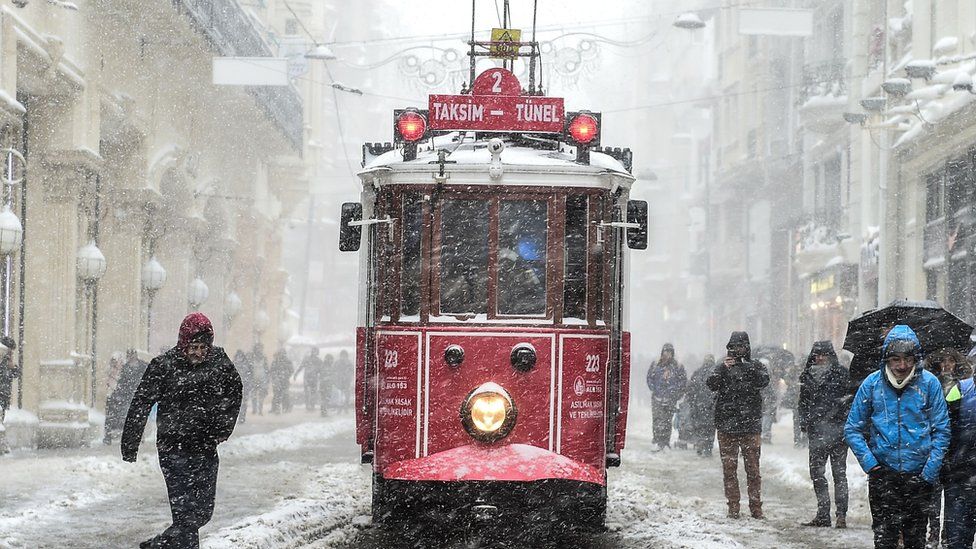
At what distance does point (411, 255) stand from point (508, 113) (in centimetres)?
123

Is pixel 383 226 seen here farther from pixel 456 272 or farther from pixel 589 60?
pixel 589 60

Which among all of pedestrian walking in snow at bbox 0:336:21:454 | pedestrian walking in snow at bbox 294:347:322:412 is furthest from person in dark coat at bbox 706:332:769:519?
pedestrian walking in snow at bbox 294:347:322:412

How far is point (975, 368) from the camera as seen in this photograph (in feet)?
37.9

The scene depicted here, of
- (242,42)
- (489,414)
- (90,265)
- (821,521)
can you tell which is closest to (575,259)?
(489,414)

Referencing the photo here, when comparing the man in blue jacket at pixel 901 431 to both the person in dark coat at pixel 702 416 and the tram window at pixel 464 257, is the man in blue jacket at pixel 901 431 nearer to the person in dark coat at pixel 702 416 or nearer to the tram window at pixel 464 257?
the tram window at pixel 464 257

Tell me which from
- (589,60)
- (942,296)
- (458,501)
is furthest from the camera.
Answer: (942,296)

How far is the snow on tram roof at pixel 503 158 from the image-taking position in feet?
35.4

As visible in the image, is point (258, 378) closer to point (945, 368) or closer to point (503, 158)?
point (503, 158)

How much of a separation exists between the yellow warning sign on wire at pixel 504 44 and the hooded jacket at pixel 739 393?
11.3ft

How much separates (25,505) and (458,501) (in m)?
5.92

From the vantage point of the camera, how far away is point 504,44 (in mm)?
13172

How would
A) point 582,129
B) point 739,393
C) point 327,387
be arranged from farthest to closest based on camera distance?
1. point 327,387
2. point 739,393
3. point 582,129

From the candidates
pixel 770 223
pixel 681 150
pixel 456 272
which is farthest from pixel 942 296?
pixel 681 150

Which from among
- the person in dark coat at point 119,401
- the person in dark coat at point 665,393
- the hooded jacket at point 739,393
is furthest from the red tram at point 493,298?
the person in dark coat at point 665,393
